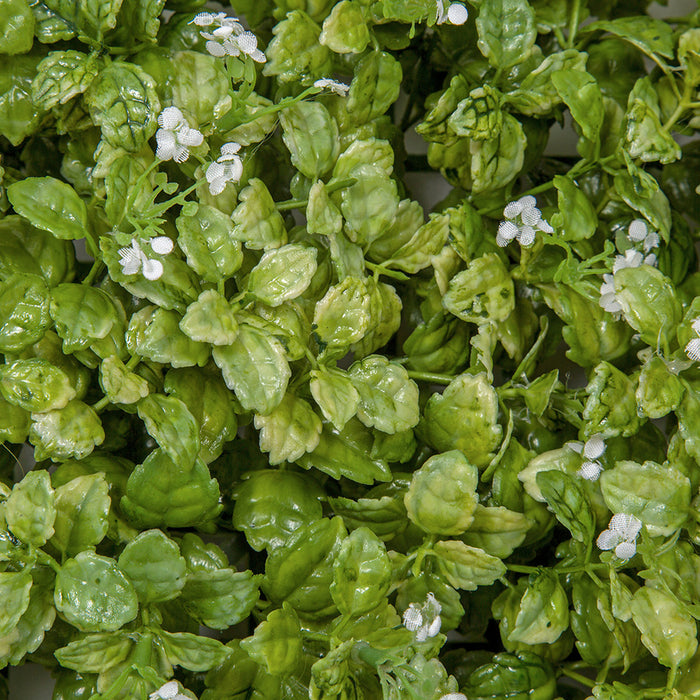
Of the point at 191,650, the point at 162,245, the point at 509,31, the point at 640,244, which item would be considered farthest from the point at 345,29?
the point at 191,650

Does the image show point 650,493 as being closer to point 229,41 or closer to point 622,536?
point 622,536

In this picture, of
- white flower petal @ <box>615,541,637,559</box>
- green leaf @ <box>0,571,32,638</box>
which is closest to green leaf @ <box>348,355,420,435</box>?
white flower petal @ <box>615,541,637,559</box>

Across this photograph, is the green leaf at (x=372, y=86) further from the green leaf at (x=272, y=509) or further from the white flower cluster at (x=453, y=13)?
the green leaf at (x=272, y=509)

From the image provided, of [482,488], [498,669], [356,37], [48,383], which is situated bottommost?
[498,669]

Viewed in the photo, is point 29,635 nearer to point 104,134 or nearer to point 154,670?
point 154,670

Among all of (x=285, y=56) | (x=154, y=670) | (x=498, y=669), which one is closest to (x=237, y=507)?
(x=154, y=670)

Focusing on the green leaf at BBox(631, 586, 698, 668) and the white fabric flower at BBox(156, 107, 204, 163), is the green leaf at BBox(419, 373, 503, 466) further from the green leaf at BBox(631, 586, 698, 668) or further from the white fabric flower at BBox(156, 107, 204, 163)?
the white fabric flower at BBox(156, 107, 204, 163)

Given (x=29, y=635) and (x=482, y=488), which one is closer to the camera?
(x=29, y=635)
